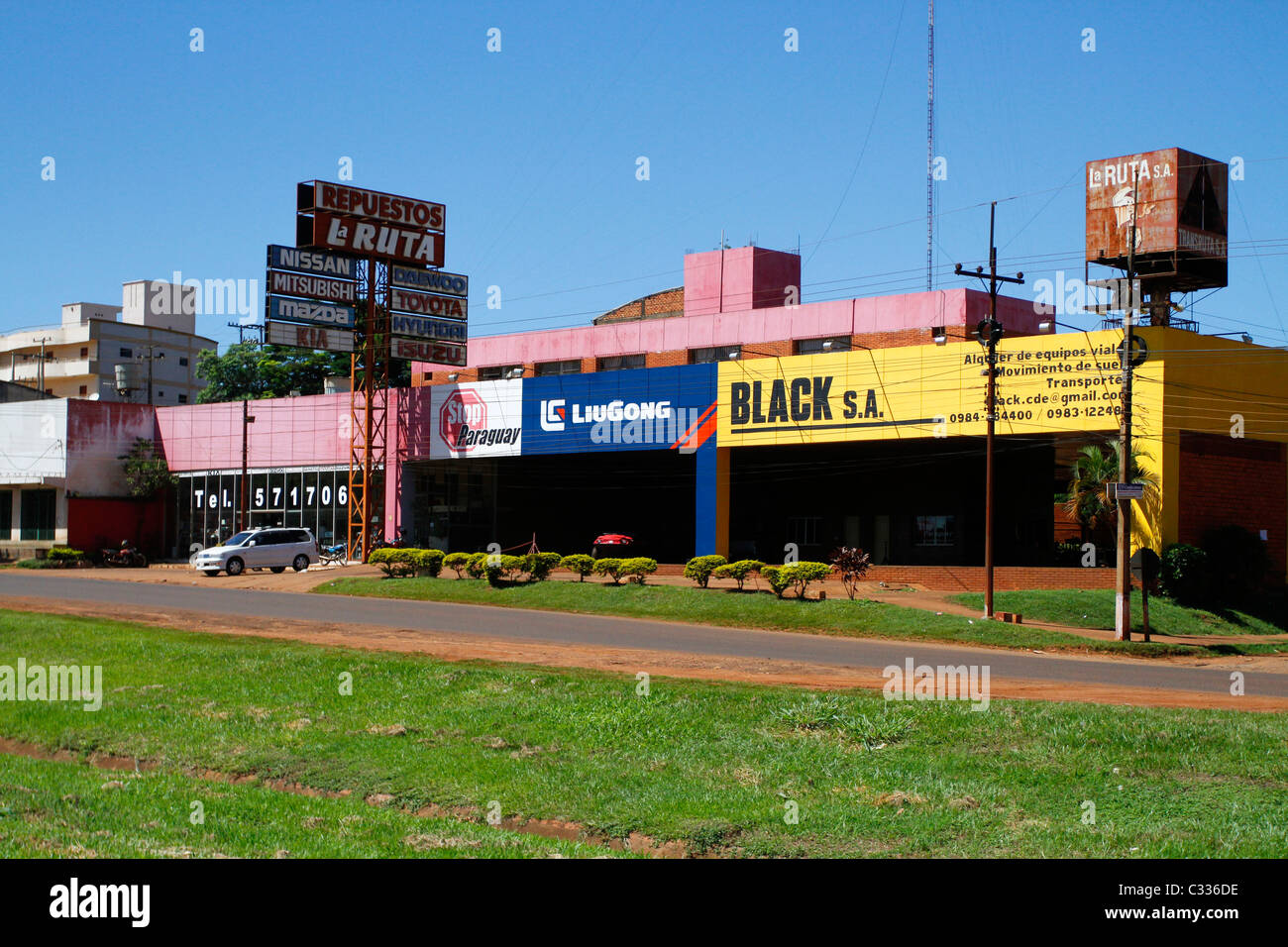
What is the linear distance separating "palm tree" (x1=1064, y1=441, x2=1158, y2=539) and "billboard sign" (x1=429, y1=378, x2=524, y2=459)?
23417 millimetres

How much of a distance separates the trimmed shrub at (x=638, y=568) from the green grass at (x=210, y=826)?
2629 centimetres

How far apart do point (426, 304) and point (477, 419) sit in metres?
6.70

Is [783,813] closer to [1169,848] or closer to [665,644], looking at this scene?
[1169,848]

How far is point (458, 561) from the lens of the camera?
4316 centimetres

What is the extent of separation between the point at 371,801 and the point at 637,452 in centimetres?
3876

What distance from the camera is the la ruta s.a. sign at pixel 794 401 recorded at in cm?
4106

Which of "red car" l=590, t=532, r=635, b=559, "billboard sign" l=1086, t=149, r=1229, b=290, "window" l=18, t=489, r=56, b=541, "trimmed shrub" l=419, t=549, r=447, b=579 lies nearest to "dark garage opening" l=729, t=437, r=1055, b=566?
"red car" l=590, t=532, r=635, b=559

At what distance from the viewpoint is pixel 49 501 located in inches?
2443

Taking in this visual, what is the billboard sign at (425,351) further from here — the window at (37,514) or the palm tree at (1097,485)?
the palm tree at (1097,485)

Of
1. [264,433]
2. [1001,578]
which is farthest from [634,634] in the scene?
[264,433]

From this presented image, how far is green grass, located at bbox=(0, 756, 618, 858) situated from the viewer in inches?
374

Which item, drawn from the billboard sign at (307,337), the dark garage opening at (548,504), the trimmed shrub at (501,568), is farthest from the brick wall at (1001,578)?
the billboard sign at (307,337)

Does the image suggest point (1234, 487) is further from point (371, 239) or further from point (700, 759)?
point (371, 239)
